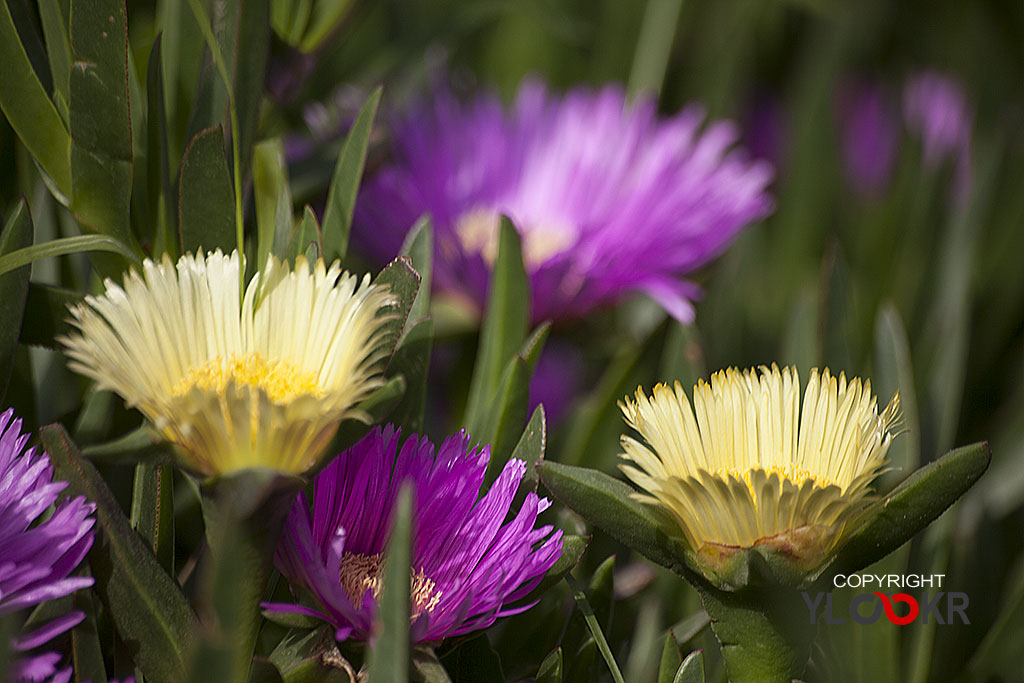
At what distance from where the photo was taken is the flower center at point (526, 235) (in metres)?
0.50

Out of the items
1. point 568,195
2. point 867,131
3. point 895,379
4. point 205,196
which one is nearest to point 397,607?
point 205,196

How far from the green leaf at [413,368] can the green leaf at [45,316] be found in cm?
9

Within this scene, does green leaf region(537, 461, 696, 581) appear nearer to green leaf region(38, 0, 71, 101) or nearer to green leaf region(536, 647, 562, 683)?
green leaf region(536, 647, 562, 683)

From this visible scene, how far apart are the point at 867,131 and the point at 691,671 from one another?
74 cm

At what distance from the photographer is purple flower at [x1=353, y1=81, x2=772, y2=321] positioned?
43cm

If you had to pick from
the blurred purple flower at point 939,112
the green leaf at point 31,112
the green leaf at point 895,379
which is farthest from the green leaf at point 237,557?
the blurred purple flower at point 939,112

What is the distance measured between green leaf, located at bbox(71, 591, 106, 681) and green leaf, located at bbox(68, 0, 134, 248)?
103 millimetres

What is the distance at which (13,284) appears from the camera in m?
0.24

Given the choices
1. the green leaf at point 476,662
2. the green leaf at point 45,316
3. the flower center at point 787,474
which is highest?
the green leaf at point 45,316

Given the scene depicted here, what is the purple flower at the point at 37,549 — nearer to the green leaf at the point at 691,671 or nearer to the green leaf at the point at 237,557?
the green leaf at the point at 237,557

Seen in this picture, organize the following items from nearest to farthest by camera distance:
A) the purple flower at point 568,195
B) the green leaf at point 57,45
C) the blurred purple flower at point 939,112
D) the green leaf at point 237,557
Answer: the green leaf at point 237,557 < the green leaf at point 57,45 < the purple flower at point 568,195 < the blurred purple flower at point 939,112

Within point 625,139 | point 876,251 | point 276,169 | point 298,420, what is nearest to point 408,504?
point 298,420

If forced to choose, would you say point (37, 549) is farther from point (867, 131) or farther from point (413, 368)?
point (867, 131)

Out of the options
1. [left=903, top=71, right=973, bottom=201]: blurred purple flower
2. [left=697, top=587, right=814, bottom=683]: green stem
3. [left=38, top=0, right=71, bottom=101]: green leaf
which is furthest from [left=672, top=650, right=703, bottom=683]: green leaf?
[left=903, top=71, right=973, bottom=201]: blurred purple flower
